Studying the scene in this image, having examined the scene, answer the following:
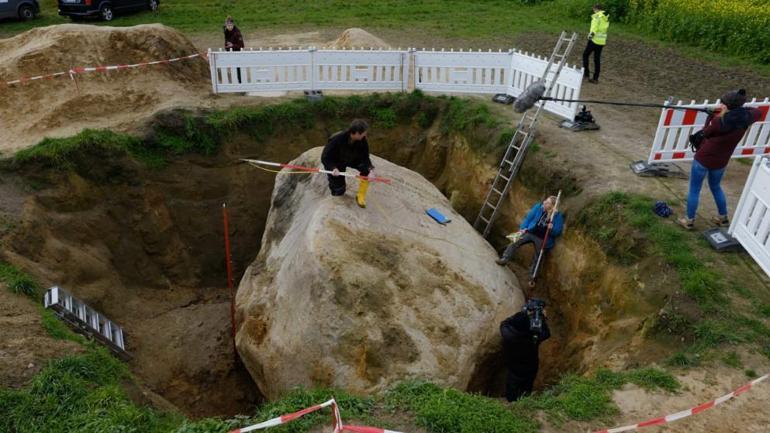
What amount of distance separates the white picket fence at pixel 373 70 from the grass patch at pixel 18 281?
5833 mm

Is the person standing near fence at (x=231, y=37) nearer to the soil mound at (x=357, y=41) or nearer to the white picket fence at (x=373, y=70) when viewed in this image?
the white picket fence at (x=373, y=70)

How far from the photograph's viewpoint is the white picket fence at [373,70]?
11.7m

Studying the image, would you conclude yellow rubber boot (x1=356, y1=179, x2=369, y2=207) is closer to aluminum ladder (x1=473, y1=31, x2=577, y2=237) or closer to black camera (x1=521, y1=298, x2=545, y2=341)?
black camera (x1=521, y1=298, x2=545, y2=341)

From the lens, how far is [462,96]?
12.4m

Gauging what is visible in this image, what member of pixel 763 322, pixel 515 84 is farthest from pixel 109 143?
pixel 763 322

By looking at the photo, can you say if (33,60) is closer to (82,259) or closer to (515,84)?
(82,259)

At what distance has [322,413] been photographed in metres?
5.07

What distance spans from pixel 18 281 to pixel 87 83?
5.77 m

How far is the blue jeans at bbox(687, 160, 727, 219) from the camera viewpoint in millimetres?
7438

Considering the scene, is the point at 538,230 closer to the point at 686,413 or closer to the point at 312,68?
the point at 686,413

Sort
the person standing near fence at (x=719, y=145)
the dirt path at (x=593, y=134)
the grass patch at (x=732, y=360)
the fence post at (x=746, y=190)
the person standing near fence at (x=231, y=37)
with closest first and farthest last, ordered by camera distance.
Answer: the dirt path at (x=593, y=134)
the grass patch at (x=732, y=360)
the fence post at (x=746, y=190)
the person standing near fence at (x=719, y=145)
the person standing near fence at (x=231, y=37)

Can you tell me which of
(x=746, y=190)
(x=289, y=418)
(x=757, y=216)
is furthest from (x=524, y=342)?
(x=746, y=190)

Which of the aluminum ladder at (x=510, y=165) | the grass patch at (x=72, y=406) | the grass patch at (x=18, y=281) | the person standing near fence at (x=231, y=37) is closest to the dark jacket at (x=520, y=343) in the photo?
the aluminum ladder at (x=510, y=165)

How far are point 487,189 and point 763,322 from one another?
5277 mm
